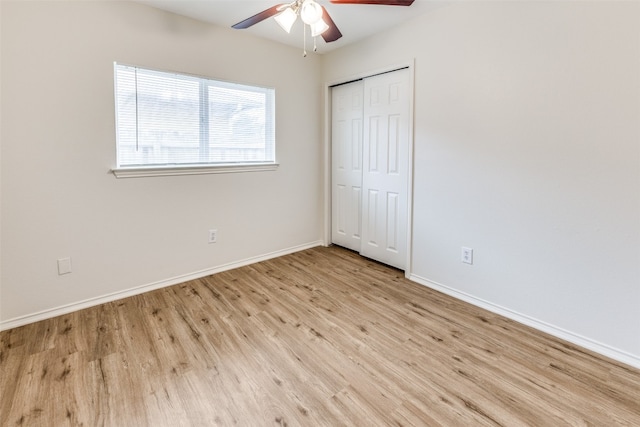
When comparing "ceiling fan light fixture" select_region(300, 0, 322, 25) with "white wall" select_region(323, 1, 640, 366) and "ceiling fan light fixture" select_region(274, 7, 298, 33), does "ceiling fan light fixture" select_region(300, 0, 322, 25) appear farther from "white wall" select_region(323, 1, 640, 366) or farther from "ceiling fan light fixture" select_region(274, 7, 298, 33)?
"white wall" select_region(323, 1, 640, 366)

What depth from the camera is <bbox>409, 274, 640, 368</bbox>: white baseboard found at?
1.90 metres

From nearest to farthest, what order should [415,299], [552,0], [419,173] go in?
[552,0]
[415,299]
[419,173]

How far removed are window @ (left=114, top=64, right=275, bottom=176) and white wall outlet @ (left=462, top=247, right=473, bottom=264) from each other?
82.5 inches

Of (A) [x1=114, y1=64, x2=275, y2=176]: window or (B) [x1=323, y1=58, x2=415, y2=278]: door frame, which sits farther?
(B) [x1=323, y1=58, x2=415, y2=278]: door frame

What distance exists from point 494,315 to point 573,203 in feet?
3.14

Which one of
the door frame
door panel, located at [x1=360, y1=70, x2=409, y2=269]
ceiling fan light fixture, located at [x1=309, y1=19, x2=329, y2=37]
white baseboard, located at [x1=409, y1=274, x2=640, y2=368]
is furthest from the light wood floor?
ceiling fan light fixture, located at [x1=309, y1=19, x2=329, y2=37]

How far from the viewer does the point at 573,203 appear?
80.0 inches

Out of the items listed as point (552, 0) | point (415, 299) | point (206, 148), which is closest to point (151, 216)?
point (206, 148)

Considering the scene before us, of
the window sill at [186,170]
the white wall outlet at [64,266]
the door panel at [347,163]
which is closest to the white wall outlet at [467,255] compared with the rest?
the door panel at [347,163]

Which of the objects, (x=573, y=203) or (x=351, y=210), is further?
(x=351, y=210)

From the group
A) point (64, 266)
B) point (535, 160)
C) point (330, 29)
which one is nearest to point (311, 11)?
point (330, 29)

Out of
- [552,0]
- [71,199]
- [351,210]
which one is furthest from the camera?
[351,210]

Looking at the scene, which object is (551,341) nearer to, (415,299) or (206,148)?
(415,299)

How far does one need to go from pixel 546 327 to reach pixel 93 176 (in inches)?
135
